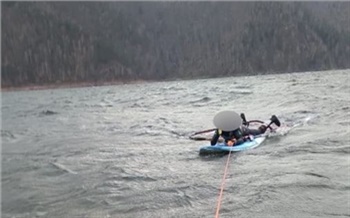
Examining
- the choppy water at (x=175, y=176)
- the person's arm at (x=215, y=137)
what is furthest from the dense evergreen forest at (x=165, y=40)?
the person's arm at (x=215, y=137)

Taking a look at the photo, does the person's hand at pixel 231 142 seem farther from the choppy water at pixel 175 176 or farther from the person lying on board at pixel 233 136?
the choppy water at pixel 175 176

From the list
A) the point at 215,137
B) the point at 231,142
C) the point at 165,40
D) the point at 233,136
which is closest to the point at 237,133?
the point at 233,136

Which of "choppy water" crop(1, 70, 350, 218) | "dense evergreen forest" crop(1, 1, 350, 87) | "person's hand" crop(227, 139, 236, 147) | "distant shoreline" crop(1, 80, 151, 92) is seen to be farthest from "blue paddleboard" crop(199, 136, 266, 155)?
"distant shoreline" crop(1, 80, 151, 92)

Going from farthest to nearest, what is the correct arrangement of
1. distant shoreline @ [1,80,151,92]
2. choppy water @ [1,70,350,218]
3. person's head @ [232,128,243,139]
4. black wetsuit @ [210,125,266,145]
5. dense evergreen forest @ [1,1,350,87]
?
dense evergreen forest @ [1,1,350,87]
distant shoreline @ [1,80,151,92]
person's head @ [232,128,243,139]
black wetsuit @ [210,125,266,145]
choppy water @ [1,70,350,218]

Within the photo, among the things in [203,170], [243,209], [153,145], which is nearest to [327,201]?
[243,209]

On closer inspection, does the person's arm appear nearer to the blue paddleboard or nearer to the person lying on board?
the person lying on board

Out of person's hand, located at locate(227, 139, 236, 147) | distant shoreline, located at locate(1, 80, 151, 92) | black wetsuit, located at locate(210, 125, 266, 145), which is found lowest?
distant shoreline, located at locate(1, 80, 151, 92)

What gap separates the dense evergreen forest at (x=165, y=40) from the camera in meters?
146

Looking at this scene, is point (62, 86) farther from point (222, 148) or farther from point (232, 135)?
point (222, 148)

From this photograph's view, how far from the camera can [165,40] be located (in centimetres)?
17038

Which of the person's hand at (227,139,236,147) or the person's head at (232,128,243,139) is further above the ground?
the person's head at (232,128,243,139)

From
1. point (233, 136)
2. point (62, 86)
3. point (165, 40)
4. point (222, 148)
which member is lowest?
point (62, 86)

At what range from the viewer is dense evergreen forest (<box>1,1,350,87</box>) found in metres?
→ 146

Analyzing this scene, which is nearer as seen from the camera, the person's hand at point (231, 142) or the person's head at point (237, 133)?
the person's hand at point (231, 142)
